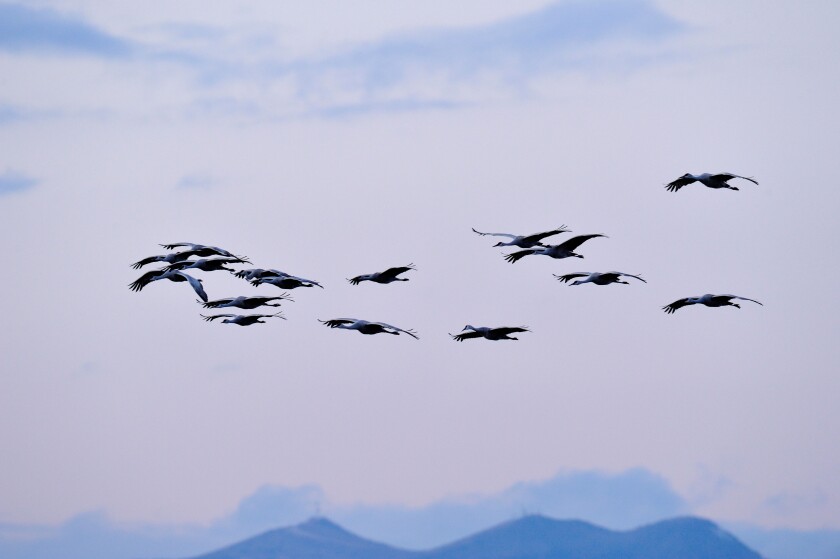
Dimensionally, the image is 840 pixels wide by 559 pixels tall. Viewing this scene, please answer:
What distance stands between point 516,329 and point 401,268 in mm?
7694

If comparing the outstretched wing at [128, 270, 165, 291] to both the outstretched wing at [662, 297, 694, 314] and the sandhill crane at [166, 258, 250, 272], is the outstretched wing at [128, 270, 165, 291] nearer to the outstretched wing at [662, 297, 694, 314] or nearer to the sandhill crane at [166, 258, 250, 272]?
the sandhill crane at [166, 258, 250, 272]

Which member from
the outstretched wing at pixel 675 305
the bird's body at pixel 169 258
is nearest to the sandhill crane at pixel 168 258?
the bird's body at pixel 169 258

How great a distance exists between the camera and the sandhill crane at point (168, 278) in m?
86.8

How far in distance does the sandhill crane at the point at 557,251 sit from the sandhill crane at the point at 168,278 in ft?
48.9

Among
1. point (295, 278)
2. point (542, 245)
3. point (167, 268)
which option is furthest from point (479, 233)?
point (167, 268)

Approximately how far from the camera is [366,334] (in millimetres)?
84125

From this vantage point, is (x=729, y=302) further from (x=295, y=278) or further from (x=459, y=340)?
(x=295, y=278)

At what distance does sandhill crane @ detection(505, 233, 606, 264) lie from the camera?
81.5 meters

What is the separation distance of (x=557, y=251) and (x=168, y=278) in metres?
19.7

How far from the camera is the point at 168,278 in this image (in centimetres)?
8906

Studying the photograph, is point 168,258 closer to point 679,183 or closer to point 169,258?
point 169,258

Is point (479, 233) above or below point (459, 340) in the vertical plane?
above

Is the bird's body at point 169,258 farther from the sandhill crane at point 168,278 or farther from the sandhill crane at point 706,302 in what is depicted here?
the sandhill crane at point 706,302

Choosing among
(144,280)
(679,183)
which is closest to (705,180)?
(679,183)
